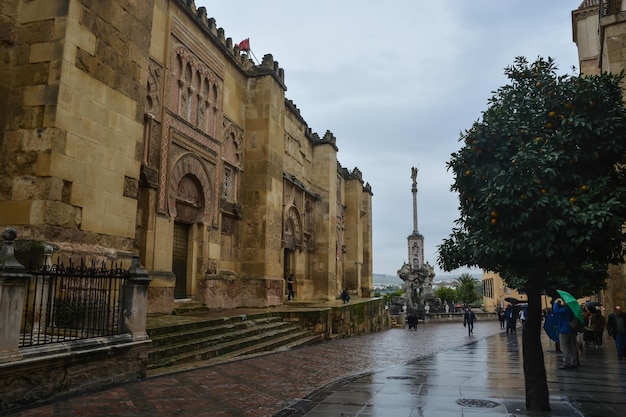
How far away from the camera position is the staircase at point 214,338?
9.33m

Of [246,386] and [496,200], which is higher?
[496,200]

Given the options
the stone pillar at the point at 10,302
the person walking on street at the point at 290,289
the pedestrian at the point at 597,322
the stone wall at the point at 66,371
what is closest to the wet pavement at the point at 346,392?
the stone wall at the point at 66,371

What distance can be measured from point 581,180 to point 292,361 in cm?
757

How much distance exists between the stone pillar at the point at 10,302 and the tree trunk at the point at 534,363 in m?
6.46

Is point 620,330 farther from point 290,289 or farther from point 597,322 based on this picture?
point 290,289

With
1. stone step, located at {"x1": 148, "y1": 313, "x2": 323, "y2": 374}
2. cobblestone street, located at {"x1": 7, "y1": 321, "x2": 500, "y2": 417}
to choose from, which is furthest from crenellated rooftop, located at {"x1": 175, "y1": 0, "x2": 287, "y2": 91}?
cobblestone street, located at {"x1": 7, "y1": 321, "x2": 500, "y2": 417}

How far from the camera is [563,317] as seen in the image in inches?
418

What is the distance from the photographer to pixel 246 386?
25.9 feet

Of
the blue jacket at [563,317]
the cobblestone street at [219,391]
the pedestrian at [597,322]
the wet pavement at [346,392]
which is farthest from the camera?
the pedestrian at [597,322]

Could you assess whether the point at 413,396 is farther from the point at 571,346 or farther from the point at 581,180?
the point at 571,346

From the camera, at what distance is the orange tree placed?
19.2ft

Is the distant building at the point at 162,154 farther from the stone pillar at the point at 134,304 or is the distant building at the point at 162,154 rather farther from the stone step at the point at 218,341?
the stone step at the point at 218,341

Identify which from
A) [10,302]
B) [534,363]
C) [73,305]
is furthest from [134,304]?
[534,363]

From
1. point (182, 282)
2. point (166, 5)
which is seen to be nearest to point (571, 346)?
point (182, 282)
